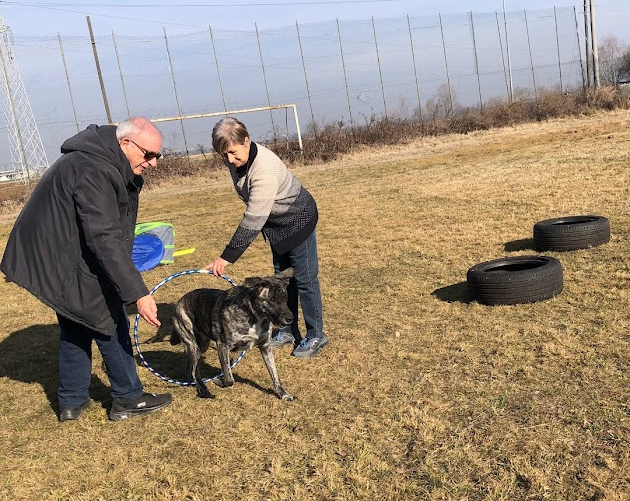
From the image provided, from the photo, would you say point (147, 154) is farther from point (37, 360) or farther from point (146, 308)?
point (37, 360)

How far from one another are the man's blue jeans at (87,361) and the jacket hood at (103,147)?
1130 mm

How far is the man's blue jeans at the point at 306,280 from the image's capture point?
536 centimetres

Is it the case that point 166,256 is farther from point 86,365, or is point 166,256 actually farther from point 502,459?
point 502,459

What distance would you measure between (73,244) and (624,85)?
3751 centimetres

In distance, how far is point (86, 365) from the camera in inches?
180

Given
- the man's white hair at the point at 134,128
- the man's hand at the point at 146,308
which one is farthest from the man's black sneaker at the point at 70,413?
the man's white hair at the point at 134,128

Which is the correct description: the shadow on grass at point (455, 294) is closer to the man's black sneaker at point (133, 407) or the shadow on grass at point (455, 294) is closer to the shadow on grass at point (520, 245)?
the shadow on grass at point (520, 245)

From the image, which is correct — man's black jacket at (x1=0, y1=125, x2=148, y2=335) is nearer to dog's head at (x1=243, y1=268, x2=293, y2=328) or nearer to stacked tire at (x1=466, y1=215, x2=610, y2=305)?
dog's head at (x1=243, y1=268, x2=293, y2=328)

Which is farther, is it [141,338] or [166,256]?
[166,256]

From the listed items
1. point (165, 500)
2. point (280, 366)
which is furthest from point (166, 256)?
point (165, 500)

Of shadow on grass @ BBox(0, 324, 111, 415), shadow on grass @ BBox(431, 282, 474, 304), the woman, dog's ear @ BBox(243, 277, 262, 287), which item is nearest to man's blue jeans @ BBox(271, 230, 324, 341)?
the woman

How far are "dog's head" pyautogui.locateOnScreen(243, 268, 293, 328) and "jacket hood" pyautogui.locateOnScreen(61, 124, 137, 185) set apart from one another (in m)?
1.22

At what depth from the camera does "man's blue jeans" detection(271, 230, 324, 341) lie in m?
5.36

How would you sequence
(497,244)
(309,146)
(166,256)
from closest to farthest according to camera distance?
(497,244), (166,256), (309,146)
